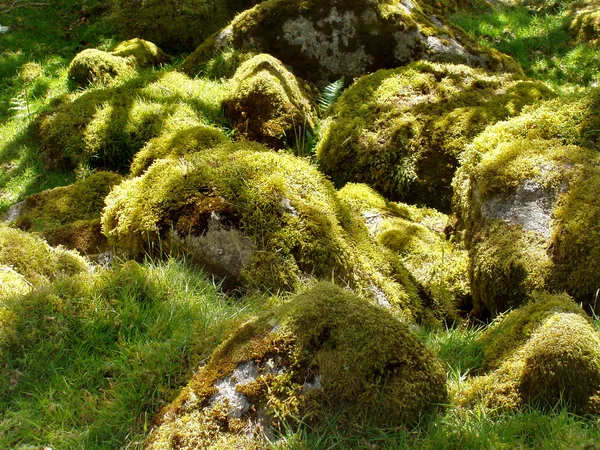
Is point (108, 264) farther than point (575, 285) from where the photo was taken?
Yes

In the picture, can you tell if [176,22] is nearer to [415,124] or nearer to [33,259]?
[415,124]

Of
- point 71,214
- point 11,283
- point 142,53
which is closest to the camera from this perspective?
point 11,283

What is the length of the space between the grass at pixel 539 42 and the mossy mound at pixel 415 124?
3041mm

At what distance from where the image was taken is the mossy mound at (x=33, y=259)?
4.14 metres

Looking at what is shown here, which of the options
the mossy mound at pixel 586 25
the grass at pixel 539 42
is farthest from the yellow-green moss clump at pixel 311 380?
the mossy mound at pixel 586 25

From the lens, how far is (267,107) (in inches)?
279

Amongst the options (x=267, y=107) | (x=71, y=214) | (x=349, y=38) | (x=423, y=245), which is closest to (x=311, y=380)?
(x=423, y=245)

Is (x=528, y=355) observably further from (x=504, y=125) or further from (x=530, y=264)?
(x=504, y=125)

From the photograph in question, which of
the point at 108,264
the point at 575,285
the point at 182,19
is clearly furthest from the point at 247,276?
the point at 182,19

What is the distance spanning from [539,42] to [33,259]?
9.45 m

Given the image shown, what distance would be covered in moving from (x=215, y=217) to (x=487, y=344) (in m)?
2.12

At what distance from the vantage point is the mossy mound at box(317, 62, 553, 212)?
6.23 m

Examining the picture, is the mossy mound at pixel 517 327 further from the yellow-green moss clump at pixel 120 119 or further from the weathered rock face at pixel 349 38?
the weathered rock face at pixel 349 38

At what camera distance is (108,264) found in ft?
15.2
